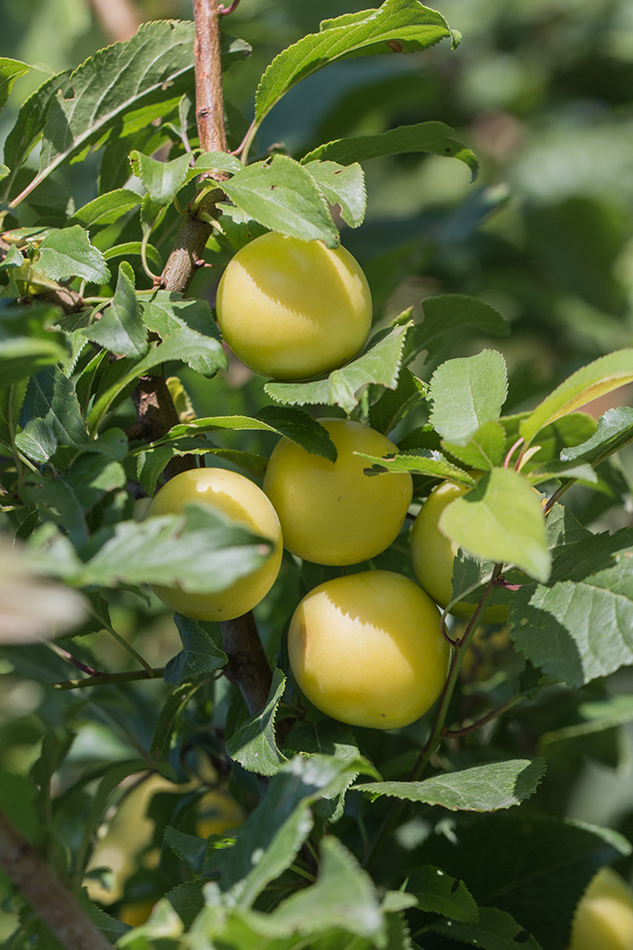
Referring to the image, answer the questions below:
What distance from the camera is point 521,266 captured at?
158 cm

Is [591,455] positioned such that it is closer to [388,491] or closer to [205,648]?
[388,491]

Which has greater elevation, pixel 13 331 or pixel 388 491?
pixel 13 331

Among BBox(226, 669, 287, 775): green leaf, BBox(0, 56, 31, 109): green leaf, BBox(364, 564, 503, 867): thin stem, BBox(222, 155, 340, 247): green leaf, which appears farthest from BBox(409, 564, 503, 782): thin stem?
BBox(0, 56, 31, 109): green leaf

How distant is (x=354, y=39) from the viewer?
477 mm

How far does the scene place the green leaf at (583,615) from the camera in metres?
0.39

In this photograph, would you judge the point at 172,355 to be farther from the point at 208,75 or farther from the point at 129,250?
the point at 208,75

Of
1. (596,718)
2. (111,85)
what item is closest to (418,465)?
(111,85)

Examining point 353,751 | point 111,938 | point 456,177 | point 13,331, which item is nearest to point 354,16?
point 13,331

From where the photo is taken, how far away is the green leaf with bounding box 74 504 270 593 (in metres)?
0.30

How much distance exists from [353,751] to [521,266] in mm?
1327

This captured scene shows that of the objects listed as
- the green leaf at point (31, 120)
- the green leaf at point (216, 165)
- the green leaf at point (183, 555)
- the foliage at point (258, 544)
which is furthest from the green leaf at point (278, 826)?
the green leaf at point (31, 120)

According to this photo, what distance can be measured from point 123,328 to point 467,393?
0.62 ft

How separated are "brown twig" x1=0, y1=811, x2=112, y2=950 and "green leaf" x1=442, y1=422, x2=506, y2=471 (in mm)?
258

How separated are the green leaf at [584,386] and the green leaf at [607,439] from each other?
0.04m
